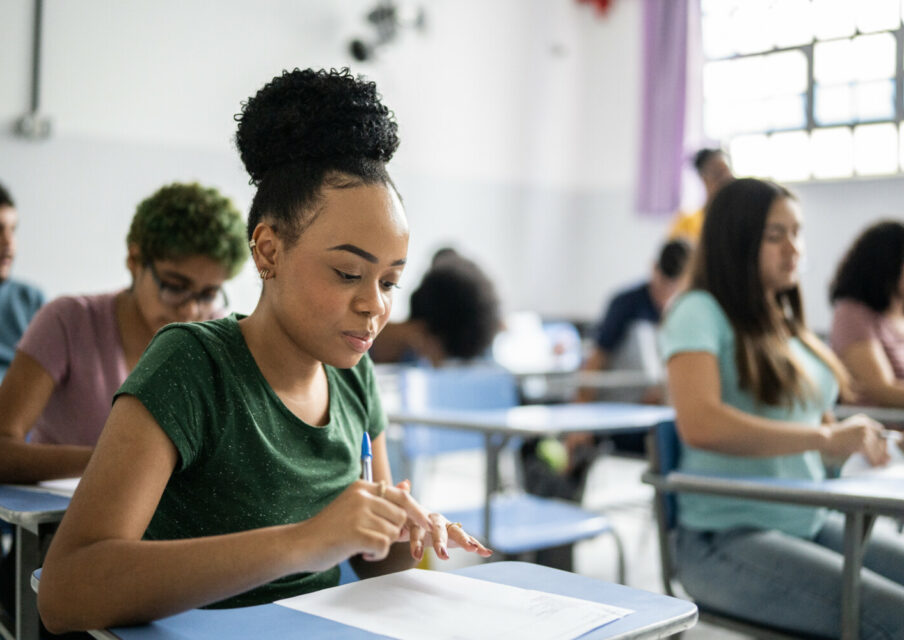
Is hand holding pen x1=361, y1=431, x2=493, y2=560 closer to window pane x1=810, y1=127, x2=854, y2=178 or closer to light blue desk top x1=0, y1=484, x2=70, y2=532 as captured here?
light blue desk top x1=0, y1=484, x2=70, y2=532

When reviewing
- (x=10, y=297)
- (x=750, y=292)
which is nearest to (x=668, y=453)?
(x=750, y=292)

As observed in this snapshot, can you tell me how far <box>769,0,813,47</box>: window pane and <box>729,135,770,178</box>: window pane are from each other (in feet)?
2.01

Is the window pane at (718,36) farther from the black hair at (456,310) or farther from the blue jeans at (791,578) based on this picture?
the blue jeans at (791,578)

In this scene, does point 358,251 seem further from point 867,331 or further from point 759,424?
point 867,331

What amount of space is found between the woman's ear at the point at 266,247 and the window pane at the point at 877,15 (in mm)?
5152

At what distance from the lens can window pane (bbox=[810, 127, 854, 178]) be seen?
5.38 m

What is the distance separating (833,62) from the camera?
5371 mm

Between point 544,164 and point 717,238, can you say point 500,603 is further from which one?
point 544,164

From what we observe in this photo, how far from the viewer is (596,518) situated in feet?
7.83

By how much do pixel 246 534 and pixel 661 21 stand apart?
6.10 m

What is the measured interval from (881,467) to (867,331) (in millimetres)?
1203

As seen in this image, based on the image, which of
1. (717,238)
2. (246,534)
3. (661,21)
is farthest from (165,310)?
(661,21)

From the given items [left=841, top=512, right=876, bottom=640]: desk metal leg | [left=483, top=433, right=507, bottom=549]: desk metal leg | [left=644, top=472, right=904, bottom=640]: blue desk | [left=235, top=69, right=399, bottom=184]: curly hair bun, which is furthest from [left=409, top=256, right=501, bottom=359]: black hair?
[left=235, top=69, right=399, bottom=184]: curly hair bun

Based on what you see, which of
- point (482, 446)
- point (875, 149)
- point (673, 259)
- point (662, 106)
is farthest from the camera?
point (662, 106)
